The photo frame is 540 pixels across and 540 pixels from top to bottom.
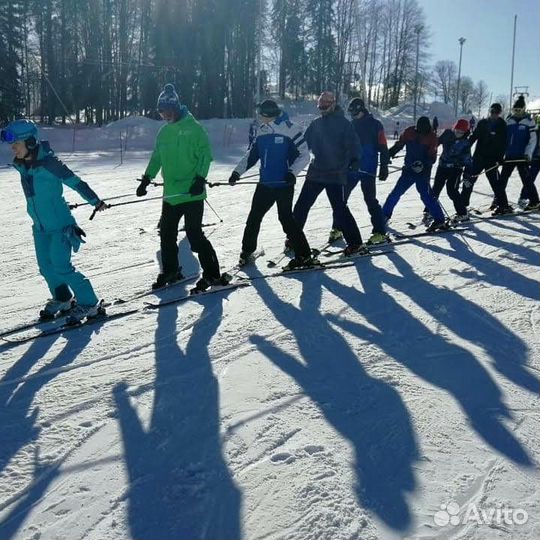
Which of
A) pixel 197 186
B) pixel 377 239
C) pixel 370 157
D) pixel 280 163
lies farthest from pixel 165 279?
pixel 370 157

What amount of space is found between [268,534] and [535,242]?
622 cm

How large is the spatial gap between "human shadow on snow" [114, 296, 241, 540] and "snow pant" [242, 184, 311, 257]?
246 centimetres

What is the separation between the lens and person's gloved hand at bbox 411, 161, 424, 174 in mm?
7297

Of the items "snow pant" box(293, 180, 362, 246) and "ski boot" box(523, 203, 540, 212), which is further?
"ski boot" box(523, 203, 540, 212)

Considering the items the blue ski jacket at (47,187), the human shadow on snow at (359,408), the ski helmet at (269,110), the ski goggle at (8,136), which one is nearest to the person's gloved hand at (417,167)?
the ski helmet at (269,110)

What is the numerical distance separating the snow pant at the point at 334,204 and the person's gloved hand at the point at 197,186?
1518 mm

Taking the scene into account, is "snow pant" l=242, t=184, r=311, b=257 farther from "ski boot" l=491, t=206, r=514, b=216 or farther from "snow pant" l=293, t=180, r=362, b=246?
"ski boot" l=491, t=206, r=514, b=216

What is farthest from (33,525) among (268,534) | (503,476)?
(503,476)

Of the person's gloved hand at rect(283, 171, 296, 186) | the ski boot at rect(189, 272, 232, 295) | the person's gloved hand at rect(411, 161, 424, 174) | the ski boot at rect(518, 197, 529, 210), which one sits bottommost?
the ski boot at rect(189, 272, 232, 295)

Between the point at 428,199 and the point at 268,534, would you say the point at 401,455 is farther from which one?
the point at 428,199

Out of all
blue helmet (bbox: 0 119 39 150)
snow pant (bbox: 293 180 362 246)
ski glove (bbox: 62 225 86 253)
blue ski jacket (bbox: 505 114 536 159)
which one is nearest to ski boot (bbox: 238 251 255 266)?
snow pant (bbox: 293 180 362 246)

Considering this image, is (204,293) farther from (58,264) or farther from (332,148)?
(332,148)

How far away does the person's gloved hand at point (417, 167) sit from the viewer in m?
7.30

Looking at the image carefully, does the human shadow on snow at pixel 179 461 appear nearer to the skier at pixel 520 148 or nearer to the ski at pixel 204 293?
the ski at pixel 204 293
